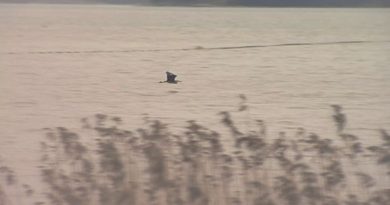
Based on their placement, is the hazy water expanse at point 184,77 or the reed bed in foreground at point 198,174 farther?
the hazy water expanse at point 184,77

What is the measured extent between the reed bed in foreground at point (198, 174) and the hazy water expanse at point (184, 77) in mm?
1566

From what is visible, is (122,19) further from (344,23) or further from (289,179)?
(289,179)

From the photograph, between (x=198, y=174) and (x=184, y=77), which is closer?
(x=198, y=174)

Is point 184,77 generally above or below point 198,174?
below

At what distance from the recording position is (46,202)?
19.1 ft

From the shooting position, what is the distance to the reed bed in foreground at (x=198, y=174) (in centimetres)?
553

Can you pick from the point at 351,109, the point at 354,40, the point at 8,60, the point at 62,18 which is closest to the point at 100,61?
the point at 8,60

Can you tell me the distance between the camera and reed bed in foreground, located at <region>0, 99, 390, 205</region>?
553 centimetres

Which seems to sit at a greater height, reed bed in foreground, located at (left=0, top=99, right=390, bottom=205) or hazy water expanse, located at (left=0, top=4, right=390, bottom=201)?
reed bed in foreground, located at (left=0, top=99, right=390, bottom=205)

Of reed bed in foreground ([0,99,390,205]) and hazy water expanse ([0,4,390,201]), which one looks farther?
hazy water expanse ([0,4,390,201])

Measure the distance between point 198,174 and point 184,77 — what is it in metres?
9.92

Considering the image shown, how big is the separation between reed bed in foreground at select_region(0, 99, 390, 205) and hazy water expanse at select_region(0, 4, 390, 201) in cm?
157

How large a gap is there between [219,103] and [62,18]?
24808mm

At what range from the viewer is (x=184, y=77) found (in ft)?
51.0
